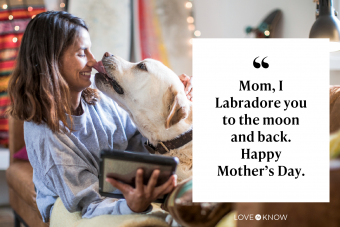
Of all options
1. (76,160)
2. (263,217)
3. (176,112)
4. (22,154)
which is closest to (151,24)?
(22,154)

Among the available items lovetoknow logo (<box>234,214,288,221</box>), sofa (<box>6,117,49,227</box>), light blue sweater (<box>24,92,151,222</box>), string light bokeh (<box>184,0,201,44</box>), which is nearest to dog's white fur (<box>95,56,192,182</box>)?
light blue sweater (<box>24,92,151,222</box>)

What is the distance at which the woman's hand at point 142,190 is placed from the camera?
0.63 meters

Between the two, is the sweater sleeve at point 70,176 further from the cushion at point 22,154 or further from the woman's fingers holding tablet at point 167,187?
the cushion at point 22,154

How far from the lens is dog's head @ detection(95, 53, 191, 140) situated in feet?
3.04

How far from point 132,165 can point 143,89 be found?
37 cm

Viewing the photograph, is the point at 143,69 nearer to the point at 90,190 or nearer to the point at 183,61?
the point at 90,190

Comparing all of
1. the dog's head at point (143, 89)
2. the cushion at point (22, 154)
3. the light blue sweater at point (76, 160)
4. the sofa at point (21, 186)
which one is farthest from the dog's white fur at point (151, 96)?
the cushion at point (22, 154)

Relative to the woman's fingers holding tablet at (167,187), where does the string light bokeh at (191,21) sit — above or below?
above

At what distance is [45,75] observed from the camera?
82 centimetres

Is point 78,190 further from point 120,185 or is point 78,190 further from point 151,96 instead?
point 151,96

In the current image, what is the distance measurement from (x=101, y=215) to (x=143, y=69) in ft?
1.59

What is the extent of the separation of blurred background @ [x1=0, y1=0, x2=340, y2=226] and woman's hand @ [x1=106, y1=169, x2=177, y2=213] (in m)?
1.67

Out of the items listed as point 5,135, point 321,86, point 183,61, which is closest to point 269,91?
point 321,86

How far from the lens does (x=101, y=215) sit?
2.33 feet
